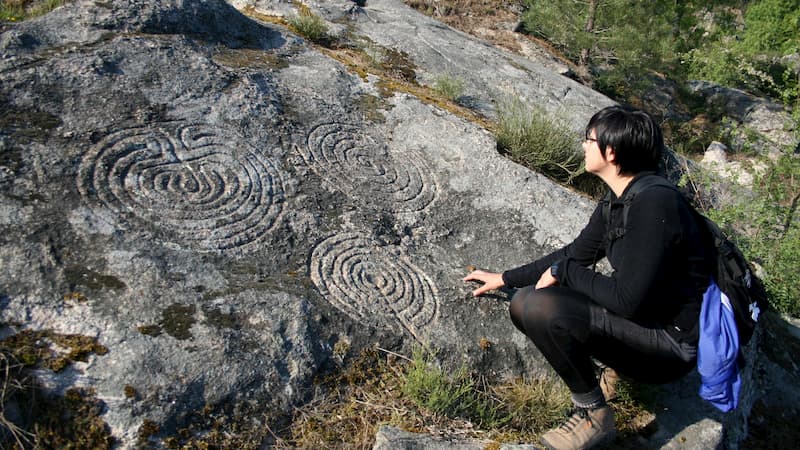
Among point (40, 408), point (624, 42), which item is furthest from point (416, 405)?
point (624, 42)

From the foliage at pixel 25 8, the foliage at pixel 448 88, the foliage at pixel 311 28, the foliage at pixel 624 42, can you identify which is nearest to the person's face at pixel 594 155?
the foliage at pixel 448 88

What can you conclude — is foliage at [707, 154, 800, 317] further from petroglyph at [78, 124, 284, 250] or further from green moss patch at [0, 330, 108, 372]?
green moss patch at [0, 330, 108, 372]

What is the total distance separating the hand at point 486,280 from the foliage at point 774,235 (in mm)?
2669

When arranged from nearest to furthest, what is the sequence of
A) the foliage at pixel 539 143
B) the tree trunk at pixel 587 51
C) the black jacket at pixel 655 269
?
1. the black jacket at pixel 655 269
2. the foliage at pixel 539 143
3. the tree trunk at pixel 587 51

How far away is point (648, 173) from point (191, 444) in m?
2.49

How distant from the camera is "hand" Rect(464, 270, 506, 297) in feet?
12.4

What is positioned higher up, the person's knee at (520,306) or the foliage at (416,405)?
the person's knee at (520,306)

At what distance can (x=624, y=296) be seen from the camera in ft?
9.21

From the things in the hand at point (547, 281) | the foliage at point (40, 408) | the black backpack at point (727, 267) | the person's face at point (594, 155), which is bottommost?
the foliage at point (40, 408)

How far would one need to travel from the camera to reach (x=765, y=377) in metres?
4.32

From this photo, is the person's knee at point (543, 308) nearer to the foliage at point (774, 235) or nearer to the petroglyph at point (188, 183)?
the petroglyph at point (188, 183)

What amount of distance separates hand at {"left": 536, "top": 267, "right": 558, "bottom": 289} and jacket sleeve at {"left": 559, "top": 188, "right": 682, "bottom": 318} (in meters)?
0.44

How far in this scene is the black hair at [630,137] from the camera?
116 inches

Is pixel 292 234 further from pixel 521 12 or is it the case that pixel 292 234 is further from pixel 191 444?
pixel 521 12
